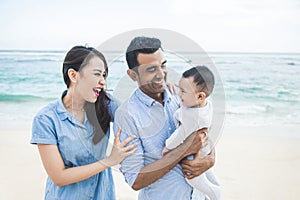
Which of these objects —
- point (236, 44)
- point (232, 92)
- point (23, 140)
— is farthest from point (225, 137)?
point (236, 44)

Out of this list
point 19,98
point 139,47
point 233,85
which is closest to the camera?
point 139,47

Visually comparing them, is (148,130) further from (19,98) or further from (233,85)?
(233,85)

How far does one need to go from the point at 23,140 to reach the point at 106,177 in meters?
4.16

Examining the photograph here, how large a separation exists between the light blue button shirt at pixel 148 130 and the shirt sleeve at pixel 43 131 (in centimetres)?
23

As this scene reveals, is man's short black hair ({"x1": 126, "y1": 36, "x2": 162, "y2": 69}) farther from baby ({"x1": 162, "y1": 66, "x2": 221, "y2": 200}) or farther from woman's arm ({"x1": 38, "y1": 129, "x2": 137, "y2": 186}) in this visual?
woman's arm ({"x1": 38, "y1": 129, "x2": 137, "y2": 186})

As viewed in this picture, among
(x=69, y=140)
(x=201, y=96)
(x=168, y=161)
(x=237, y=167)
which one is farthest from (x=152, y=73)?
(x=237, y=167)

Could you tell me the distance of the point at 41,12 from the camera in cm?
1105

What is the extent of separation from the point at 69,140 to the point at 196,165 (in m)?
0.46

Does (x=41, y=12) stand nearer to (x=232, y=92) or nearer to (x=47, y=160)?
(x=232, y=92)

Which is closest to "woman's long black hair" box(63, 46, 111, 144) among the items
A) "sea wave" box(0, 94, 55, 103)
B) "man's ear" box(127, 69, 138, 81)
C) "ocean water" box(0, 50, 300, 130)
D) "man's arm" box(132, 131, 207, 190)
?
"man's ear" box(127, 69, 138, 81)

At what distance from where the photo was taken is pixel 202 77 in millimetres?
1510

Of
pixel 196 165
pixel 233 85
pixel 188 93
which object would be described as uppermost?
pixel 188 93

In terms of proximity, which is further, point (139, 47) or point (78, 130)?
point (78, 130)

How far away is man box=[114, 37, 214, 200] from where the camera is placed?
58.5 inches
